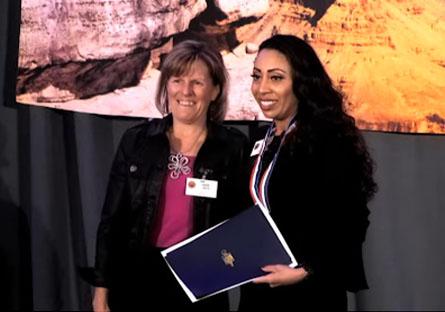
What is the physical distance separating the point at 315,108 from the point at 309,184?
0.72 ft

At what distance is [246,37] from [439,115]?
0.84 meters

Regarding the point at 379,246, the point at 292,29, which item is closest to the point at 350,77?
the point at 292,29

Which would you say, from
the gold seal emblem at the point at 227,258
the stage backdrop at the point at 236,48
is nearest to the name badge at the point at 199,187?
the gold seal emblem at the point at 227,258

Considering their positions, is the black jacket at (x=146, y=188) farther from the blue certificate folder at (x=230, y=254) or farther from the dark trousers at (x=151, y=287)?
the blue certificate folder at (x=230, y=254)

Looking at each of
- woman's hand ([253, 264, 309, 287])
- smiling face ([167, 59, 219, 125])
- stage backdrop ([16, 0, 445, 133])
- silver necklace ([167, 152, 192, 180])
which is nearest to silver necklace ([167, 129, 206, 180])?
silver necklace ([167, 152, 192, 180])

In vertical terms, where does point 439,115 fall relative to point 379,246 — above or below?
above

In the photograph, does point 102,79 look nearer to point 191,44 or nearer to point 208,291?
point 191,44

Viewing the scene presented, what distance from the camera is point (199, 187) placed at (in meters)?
1.84

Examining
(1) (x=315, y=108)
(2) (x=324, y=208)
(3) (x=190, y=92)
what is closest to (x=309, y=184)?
(2) (x=324, y=208)

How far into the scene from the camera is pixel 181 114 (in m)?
1.88

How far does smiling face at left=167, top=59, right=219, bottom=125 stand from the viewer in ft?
6.14

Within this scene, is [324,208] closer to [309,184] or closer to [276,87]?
[309,184]

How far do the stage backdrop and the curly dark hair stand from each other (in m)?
0.76

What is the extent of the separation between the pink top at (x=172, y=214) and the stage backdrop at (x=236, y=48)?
0.65 meters
